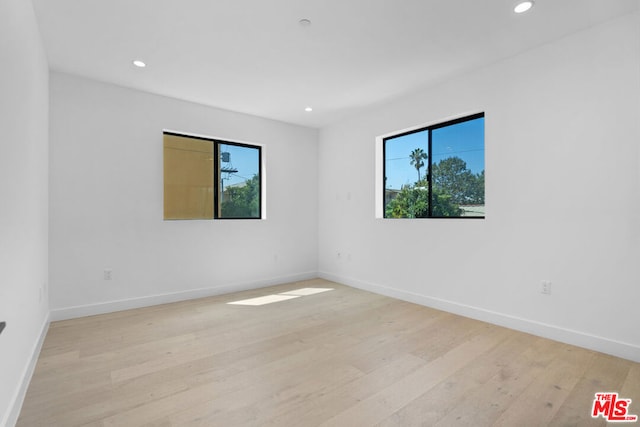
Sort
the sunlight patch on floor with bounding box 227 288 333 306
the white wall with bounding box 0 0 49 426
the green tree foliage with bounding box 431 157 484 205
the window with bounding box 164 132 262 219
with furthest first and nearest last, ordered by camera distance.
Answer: the window with bounding box 164 132 262 219 < the sunlight patch on floor with bounding box 227 288 333 306 < the green tree foliage with bounding box 431 157 484 205 < the white wall with bounding box 0 0 49 426

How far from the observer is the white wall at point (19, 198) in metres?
1.58

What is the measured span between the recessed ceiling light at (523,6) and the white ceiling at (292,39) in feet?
0.15

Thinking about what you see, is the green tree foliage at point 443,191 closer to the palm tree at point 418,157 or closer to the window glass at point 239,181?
the palm tree at point 418,157

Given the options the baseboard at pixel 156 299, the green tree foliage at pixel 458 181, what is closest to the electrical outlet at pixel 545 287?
the green tree foliage at pixel 458 181

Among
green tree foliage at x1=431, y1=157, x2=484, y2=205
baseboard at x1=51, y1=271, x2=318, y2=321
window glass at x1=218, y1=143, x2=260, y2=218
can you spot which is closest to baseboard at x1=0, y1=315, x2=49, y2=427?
baseboard at x1=51, y1=271, x2=318, y2=321

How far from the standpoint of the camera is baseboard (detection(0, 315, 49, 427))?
5.29 ft

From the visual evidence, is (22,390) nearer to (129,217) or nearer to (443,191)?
(129,217)

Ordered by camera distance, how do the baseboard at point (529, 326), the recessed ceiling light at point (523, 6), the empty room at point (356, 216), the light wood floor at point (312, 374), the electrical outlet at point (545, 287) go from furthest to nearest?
1. the electrical outlet at point (545, 287)
2. the baseboard at point (529, 326)
3. the recessed ceiling light at point (523, 6)
4. the empty room at point (356, 216)
5. the light wood floor at point (312, 374)

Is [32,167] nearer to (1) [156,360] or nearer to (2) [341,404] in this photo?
(1) [156,360]

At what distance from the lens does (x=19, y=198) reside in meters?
1.94

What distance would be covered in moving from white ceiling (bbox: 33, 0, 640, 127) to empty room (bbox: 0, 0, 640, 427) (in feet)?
0.08

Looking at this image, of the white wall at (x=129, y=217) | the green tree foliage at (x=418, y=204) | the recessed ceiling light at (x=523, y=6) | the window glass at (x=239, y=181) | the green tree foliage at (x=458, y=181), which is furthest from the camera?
the window glass at (x=239, y=181)

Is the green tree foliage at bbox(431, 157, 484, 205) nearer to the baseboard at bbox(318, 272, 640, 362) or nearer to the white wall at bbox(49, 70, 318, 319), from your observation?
the baseboard at bbox(318, 272, 640, 362)

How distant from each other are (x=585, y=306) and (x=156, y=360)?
347 centimetres
